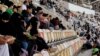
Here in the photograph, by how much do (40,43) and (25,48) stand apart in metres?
0.77

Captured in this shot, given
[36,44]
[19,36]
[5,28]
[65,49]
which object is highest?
[5,28]

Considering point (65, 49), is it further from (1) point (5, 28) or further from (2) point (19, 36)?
(1) point (5, 28)

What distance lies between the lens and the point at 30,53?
7.89m

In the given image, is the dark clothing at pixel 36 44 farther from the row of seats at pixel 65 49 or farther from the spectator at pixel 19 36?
the row of seats at pixel 65 49

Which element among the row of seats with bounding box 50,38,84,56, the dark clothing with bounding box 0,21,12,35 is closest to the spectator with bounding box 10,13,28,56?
the dark clothing with bounding box 0,21,12,35

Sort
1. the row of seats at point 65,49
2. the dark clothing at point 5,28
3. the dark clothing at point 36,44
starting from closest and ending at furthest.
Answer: the dark clothing at point 5,28, the dark clothing at point 36,44, the row of seats at point 65,49

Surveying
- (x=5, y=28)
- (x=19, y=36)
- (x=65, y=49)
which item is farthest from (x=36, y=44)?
(x=65, y=49)

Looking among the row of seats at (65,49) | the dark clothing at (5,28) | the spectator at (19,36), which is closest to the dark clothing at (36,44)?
the spectator at (19,36)

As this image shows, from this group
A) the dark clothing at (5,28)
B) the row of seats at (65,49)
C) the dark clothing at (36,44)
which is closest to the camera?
the dark clothing at (5,28)

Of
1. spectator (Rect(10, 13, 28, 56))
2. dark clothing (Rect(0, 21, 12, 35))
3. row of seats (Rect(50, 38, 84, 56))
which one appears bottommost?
row of seats (Rect(50, 38, 84, 56))

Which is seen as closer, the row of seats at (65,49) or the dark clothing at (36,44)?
the dark clothing at (36,44)

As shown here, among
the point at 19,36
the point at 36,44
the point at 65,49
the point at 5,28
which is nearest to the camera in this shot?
the point at 5,28

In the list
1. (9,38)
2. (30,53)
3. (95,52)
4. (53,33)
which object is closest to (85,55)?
(95,52)

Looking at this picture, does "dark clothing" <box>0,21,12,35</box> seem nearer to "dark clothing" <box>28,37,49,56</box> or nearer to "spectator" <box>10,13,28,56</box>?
"spectator" <box>10,13,28,56</box>
